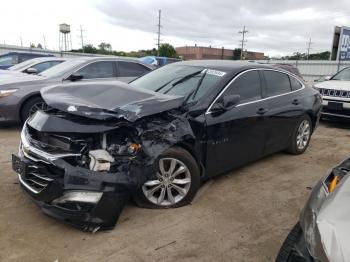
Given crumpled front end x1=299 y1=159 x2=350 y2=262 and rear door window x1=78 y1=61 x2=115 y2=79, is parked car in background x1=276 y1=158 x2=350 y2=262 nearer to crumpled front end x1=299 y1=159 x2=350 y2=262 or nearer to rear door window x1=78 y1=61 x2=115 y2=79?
crumpled front end x1=299 y1=159 x2=350 y2=262

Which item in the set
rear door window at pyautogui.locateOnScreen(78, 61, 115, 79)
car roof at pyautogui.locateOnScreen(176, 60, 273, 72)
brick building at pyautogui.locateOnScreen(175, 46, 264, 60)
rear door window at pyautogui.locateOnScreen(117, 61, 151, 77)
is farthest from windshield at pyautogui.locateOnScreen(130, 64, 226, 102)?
brick building at pyautogui.locateOnScreen(175, 46, 264, 60)

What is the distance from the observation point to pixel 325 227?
1.79 m

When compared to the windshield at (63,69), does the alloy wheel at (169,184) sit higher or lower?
lower

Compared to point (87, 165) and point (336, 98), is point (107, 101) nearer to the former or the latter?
point (87, 165)

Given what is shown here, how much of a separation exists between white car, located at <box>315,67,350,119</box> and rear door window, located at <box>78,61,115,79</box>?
5.33m

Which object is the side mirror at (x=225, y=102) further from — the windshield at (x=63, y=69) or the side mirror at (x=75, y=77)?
the windshield at (x=63, y=69)

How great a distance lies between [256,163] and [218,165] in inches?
60.0

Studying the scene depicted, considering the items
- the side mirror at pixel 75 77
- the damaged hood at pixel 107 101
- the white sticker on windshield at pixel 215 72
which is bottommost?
the side mirror at pixel 75 77

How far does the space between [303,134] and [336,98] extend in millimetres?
3071

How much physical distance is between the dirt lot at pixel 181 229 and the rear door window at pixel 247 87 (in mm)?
1139

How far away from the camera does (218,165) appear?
416 centimetres

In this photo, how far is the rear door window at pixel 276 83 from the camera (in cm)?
502

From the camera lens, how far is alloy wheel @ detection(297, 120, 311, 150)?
5.87 meters

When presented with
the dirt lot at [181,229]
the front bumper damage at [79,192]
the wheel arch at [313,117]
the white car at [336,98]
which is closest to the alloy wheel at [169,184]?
the dirt lot at [181,229]
